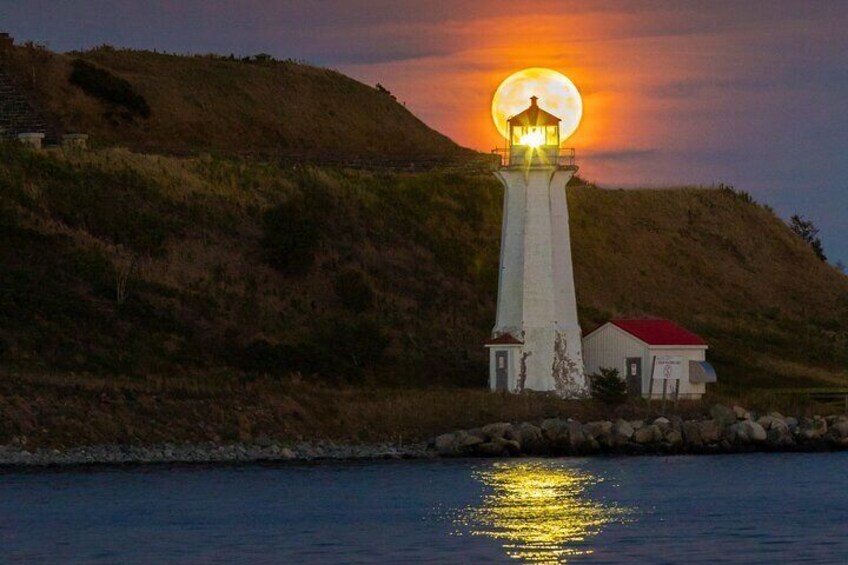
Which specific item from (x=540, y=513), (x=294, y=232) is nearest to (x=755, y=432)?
(x=540, y=513)

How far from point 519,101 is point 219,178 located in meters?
22.5

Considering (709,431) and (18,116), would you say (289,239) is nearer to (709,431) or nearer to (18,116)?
(18,116)

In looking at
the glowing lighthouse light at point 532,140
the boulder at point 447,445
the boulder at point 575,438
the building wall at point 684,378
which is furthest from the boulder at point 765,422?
the glowing lighthouse light at point 532,140

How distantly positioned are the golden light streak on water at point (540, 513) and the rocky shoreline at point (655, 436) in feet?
11.2

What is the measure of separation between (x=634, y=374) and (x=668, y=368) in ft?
3.37

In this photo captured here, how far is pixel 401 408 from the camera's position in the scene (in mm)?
54906

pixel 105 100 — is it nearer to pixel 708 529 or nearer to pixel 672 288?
pixel 672 288

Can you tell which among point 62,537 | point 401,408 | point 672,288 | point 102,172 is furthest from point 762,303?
point 62,537

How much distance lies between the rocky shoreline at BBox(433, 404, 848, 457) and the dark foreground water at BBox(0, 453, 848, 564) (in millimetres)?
1408

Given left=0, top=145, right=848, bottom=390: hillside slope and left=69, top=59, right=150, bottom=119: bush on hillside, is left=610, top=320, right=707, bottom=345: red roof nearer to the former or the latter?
left=0, top=145, right=848, bottom=390: hillside slope

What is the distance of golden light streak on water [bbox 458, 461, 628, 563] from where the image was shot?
35.8 metres

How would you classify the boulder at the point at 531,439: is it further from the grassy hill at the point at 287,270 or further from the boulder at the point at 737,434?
the boulder at the point at 737,434

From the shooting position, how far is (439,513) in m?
40.9

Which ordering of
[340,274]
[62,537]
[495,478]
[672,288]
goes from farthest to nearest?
1. [672,288]
2. [340,274]
3. [495,478]
4. [62,537]
